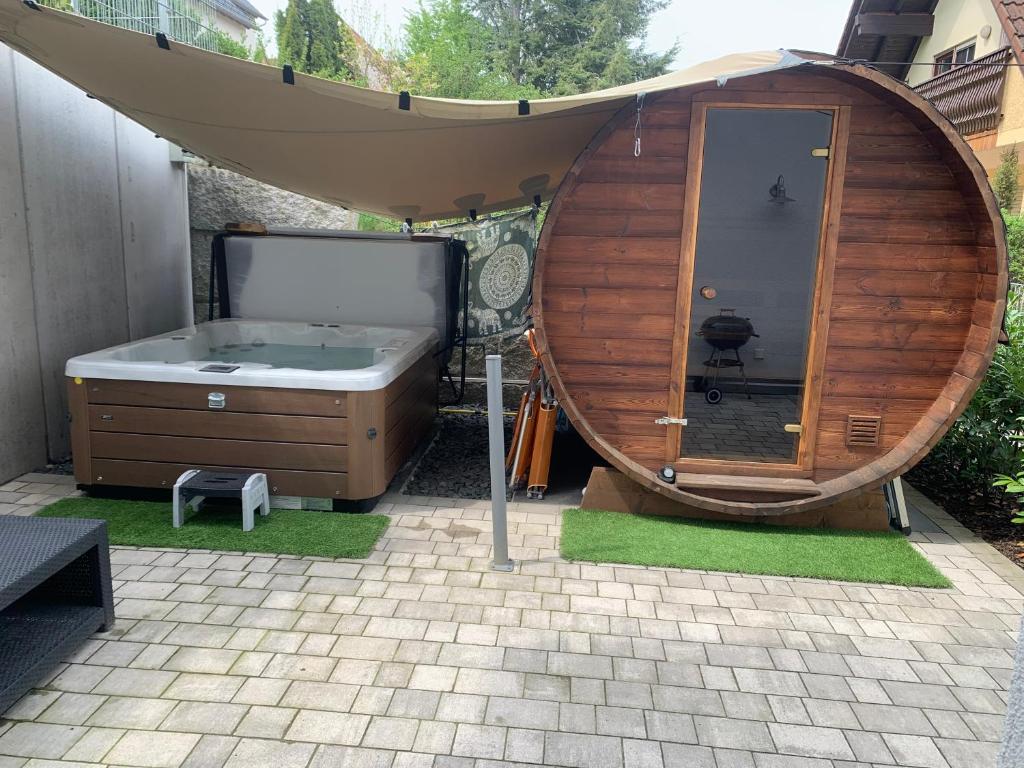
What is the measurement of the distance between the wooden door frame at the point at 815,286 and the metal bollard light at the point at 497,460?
119 centimetres

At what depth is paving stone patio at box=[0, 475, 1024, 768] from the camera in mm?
2238

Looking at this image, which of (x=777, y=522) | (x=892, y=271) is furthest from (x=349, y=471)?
(x=892, y=271)

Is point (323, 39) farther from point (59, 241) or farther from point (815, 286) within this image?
point (815, 286)

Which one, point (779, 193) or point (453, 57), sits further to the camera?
point (453, 57)

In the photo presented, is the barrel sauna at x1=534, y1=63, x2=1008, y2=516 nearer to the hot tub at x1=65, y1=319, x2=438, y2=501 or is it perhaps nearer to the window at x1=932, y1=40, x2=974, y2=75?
the hot tub at x1=65, y1=319, x2=438, y2=501

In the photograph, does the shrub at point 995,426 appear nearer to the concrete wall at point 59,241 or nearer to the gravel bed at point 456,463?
the gravel bed at point 456,463

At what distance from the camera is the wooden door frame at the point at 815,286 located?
12.4ft

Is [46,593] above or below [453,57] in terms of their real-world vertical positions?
below

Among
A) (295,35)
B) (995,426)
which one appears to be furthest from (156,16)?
(995,426)

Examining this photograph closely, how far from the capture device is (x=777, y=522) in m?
4.11

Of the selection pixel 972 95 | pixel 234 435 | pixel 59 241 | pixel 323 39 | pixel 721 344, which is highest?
pixel 323 39

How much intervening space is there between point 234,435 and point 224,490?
38cm

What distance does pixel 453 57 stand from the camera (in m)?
22.3

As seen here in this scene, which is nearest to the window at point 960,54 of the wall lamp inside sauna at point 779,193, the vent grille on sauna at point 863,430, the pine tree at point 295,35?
the wall lamp inside sauna at point 779,193
